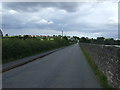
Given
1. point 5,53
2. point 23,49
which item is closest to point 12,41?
point 5,53

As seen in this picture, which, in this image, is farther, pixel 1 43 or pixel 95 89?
pixel 1 43

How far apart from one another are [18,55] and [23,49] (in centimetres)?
226

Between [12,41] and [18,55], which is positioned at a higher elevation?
[12,41]

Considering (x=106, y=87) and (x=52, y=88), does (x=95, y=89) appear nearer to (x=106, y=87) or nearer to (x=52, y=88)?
(x=106, y=87)

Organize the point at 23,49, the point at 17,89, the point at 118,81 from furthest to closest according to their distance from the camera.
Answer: the point at 23,49
the point at 17,89
the point at 118,81

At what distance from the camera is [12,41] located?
19875mm

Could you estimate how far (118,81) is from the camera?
592 centimetres

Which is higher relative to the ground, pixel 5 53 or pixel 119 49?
pixel 119 49

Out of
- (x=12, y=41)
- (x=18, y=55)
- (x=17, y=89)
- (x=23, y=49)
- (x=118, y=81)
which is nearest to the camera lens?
(x=118, y=81)

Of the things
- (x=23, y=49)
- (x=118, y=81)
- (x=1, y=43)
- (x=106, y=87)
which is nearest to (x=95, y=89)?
(x=106, y=87)

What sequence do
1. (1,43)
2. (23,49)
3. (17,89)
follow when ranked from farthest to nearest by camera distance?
(23,49) → (1,43) → (17,89)

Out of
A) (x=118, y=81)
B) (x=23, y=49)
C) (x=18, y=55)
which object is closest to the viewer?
(x=118, y=81)

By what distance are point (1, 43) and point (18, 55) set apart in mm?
4870

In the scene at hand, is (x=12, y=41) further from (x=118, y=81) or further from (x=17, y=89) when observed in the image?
(x=118, y=81)
